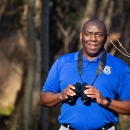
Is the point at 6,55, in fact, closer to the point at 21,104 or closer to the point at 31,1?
the point at 21,104

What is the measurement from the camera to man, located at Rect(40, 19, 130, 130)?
581 centimetres

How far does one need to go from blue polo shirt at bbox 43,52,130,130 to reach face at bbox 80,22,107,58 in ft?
0.26

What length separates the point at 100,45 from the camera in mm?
6035

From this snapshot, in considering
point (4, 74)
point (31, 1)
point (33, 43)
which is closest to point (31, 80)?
point (33, 43)

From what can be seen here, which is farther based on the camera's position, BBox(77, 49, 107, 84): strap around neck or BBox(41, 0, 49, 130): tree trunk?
BBox(41, 0, 49, 130): tree trunk

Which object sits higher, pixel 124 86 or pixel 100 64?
pixel 100 64

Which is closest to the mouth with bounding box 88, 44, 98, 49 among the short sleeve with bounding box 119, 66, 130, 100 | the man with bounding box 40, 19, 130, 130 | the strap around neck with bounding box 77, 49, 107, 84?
the man with bounding box 40, 19, 130, 130

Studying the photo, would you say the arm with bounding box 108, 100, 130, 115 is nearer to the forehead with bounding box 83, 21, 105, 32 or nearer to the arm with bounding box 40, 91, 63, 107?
the arm with bounding box 40, 91, 63, 107

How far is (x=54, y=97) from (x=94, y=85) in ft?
1.41

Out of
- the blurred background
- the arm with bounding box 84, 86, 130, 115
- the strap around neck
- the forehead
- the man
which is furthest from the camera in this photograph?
the blurred background

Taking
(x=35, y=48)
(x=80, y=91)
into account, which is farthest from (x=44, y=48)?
(x=80, y=91)

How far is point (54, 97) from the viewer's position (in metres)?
6.00

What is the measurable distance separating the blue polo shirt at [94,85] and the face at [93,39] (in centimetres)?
8

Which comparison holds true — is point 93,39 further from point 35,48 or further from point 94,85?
point 35,48
